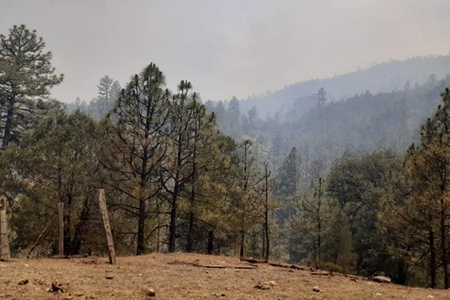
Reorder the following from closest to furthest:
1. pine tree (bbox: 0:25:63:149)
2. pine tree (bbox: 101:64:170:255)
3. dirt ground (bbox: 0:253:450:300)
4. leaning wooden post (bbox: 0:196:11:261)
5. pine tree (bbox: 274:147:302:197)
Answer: dirt ground (bbox: 0:253:450:300)
leaning wooden post (bbox: 0:196:11:261)
pine tree (bbox: 101:64:170:255)
pine tree (bbox: 0:25:63:149)
pine tree (bbox: 274:147:302:197)

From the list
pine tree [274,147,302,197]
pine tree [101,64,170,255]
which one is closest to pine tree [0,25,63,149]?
pine tree [101,64,170,255]

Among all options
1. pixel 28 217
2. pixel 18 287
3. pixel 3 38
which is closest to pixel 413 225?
pixel 18 287

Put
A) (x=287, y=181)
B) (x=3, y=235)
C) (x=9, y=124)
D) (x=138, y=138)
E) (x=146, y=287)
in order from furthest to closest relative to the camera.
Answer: (x=287, y=181), (x=9, y=124), (x=138, y=138), (x=3, y=235), (x=146, y=287)

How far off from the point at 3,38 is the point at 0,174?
19.3m

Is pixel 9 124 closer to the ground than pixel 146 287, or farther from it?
farther from it

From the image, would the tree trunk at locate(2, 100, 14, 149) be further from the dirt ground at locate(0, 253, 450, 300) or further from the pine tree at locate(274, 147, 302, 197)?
the pine tree at locate(274, 147, 302, 197)

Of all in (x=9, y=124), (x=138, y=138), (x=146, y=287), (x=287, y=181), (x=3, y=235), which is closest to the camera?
(x=146, y=287)

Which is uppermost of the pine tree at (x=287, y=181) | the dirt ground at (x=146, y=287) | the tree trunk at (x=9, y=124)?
the tree trunk at (x=9, y=124)

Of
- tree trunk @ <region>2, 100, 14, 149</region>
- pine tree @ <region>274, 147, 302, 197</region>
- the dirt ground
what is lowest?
the dirt ground

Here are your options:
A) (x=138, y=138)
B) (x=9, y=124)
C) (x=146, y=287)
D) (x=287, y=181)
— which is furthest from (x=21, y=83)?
(x=287, y=181)

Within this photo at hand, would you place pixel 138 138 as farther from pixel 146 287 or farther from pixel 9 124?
pixel 9 124

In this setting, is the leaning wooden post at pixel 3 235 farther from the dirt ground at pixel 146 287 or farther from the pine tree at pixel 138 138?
the pine tree at pixel 138 138

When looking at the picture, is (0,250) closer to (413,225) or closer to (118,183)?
(118,183)

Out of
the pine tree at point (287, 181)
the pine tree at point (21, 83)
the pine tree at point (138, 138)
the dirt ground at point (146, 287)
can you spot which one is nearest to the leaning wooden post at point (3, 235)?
the dirt ground at point (146, 287)
